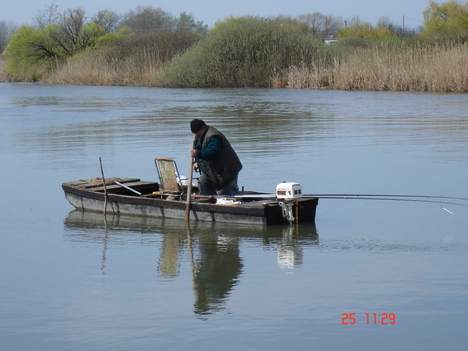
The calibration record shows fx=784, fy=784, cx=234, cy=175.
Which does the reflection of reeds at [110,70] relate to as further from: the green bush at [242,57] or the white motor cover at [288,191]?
the white motor cover at [288,191]

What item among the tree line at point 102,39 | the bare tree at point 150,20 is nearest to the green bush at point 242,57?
the tree line at point 102,39

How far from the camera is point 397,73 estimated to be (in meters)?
31.2

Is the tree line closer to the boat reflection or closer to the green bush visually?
the green bush

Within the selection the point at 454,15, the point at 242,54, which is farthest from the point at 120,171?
the point at 454,15

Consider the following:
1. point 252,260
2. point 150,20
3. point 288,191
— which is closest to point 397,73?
point 288,191

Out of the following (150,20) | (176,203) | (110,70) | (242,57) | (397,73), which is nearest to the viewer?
(176,203)

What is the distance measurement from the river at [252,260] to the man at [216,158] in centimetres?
67

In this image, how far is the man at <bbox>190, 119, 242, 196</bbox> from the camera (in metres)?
8.91

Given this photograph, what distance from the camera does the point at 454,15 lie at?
76.2 m

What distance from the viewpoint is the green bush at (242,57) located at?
40.4m

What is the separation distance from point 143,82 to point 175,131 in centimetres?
2491

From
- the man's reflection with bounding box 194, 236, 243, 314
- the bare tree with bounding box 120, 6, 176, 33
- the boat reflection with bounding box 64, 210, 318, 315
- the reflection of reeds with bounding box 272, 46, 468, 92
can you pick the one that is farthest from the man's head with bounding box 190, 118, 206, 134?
the bare tree with bounding box 120, 6, 176, 33
